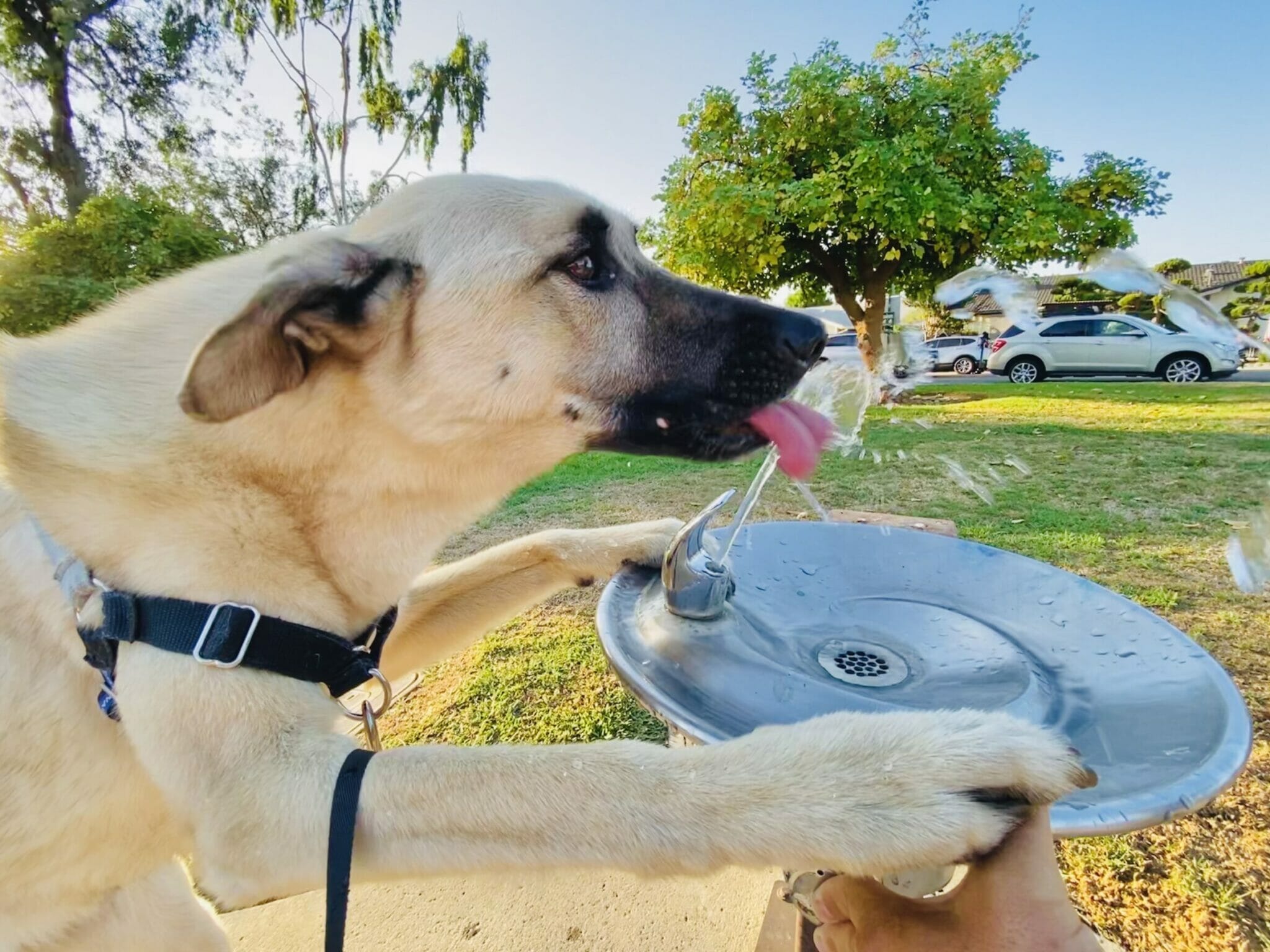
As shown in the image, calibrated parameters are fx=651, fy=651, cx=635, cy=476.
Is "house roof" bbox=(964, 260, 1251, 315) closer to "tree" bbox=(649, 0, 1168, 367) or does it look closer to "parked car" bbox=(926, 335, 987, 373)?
"tree" bbox=(649, 0, 1168, 367)

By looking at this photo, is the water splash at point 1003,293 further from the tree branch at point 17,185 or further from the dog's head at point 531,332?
the tree branch at point 17,185

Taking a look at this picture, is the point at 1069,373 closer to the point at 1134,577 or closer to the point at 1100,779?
the point at 1134,577

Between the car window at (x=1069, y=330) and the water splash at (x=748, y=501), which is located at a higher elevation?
the water splash at (x=748, y=501)

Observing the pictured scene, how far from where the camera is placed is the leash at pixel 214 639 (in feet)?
3.76

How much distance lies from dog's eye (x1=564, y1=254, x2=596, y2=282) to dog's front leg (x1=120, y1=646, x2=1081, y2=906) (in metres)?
1.25

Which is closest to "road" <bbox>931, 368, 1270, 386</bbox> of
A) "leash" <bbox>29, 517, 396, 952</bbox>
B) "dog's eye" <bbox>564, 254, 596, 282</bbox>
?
"dog's eye" <bbox>564, 254, 596, 282</bbox>

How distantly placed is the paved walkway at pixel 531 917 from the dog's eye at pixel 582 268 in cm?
193

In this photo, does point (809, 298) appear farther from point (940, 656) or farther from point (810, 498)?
point (940, 656)

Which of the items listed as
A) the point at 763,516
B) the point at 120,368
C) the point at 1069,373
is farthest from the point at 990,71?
the point at 120,368

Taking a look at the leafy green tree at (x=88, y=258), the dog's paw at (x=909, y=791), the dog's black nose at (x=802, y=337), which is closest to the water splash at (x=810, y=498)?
the dog's black nose at (x=802, y=337)

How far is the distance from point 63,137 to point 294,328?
856 inches

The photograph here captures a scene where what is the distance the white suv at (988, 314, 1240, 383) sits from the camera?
1033 centimetres

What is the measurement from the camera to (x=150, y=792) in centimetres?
146

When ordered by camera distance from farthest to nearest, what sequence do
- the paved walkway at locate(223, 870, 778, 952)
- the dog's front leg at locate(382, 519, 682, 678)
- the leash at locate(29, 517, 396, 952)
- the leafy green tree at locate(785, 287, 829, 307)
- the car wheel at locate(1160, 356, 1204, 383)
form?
the leafy green tree at locate(785, 287, 829, 307) → the car wheel at locate(1160, 356, 1204, 383) → the paved walkway at locate(223, 870, 778, 952) → the dog's front leg at locate(382, 519, 682, 678) → the leash at locate(29, 517, 396, 952)
